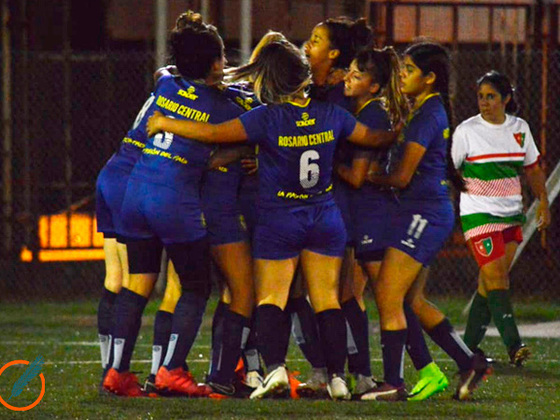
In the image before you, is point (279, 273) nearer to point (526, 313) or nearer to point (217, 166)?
point (217, 166)

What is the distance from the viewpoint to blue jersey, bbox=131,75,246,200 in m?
7.85

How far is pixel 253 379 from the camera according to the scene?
327 inches

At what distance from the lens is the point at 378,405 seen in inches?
302

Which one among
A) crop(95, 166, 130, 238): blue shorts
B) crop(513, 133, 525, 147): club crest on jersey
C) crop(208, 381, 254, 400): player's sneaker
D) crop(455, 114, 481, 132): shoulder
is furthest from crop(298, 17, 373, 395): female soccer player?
crop(513, 133, 525, 147): club crest on jersey

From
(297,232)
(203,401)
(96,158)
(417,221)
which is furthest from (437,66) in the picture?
(96,158)

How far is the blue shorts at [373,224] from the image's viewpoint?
8.05m

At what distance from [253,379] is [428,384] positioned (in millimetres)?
964

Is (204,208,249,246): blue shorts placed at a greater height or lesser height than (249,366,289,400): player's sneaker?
greater

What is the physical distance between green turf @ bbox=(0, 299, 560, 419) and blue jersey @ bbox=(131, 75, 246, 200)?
3.74ft

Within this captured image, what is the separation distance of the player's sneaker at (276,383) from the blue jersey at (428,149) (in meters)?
Answer: 1.12

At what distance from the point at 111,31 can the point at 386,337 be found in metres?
10.8

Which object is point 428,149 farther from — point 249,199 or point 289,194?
point 249,199

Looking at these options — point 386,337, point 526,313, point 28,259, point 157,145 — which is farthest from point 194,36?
point 28,259

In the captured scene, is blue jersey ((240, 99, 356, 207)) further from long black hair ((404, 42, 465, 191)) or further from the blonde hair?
long black hair ((404, 42, 465, 191))
